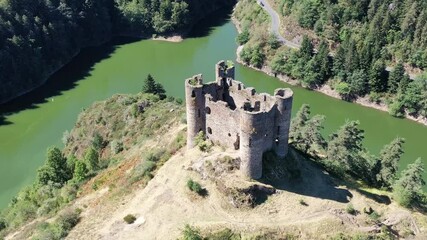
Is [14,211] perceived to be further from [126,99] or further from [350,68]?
[350,68]

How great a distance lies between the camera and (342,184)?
5278 cm

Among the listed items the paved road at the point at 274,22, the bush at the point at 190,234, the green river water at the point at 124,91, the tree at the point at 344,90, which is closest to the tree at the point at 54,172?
the green river water at the point at 124,91

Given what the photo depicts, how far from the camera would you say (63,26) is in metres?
122

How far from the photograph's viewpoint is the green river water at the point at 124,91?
83.8 metres

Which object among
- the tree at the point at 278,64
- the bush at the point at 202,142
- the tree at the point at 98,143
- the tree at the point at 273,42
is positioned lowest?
the tree at the point at 98,143

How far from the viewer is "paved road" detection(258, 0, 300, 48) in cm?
11096

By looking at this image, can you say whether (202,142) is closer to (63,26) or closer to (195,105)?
(195,105)

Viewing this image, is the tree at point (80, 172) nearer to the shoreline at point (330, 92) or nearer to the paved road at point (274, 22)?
the shoreline at point (330, 92)

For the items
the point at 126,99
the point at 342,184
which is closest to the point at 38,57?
the point at 126,99

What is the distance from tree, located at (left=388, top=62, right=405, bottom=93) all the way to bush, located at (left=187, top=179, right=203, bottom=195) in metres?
58.2

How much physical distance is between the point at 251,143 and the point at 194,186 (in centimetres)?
719

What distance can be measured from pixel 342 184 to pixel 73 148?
42.7m

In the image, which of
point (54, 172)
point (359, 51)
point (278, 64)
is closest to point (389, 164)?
point (359, 51)

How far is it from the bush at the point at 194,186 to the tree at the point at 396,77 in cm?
5821
